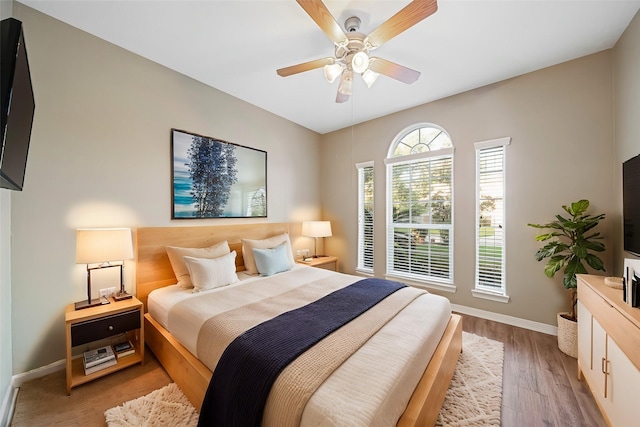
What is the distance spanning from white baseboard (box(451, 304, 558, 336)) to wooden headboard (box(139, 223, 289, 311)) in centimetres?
314

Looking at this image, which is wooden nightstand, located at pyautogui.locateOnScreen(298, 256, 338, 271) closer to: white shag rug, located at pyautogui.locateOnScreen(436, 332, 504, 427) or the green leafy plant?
white shag rug, located at pyautogui.locateOnScreen(436, 332, 504, 427)

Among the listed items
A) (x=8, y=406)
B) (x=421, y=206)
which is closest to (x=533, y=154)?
(x=421, y=206)

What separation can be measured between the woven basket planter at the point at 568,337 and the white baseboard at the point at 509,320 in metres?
0.35

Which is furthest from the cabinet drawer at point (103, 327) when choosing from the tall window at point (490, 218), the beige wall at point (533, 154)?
the tall window at point (490, 218)

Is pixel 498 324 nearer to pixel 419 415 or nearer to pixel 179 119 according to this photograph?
pixel 419 415

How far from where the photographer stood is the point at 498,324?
2.93 metres

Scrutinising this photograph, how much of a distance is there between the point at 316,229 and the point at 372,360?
282cm

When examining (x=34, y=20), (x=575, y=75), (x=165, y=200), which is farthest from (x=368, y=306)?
(x=34, y=20)

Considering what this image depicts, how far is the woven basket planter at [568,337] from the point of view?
7.41ft

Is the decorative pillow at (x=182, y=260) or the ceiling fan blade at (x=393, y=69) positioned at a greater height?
the ceiling fan blade at (x=393, y=69)

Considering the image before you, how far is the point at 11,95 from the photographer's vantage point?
100 centimetres

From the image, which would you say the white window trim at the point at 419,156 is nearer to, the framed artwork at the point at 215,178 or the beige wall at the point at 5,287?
the framed artwork at the point at 215,178

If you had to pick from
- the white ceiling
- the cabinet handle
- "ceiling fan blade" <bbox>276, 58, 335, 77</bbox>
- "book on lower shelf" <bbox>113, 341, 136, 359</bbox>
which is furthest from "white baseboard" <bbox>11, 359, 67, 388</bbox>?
the cabinet handle

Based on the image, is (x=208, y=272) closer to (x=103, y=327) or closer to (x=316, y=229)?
(x=103, y=327)
